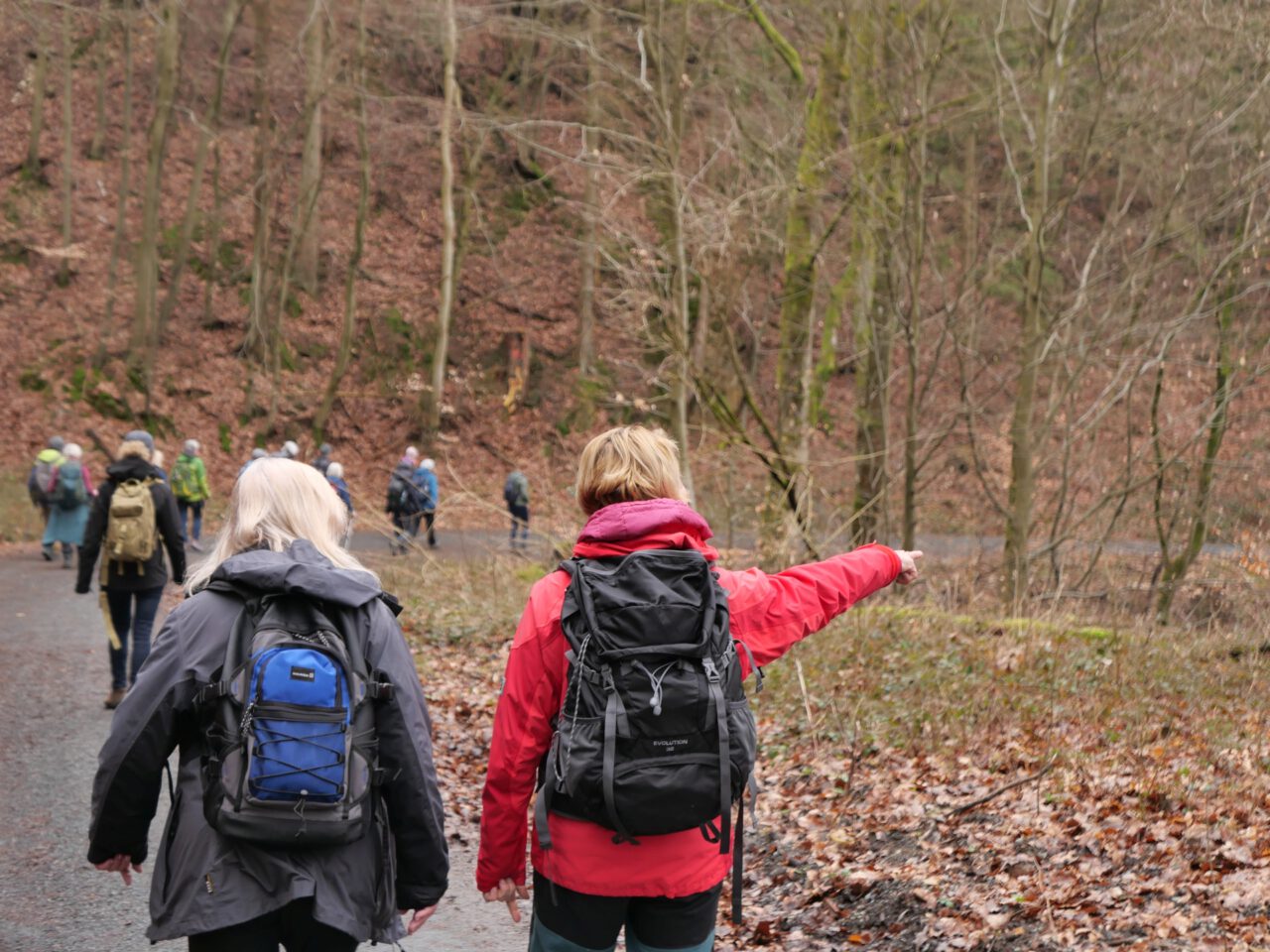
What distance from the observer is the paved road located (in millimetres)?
5117

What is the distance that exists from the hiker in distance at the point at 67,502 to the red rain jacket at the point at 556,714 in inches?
642

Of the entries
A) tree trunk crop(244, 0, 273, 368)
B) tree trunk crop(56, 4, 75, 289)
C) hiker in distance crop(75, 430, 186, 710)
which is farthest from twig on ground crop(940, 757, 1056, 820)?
tree trunk crop(56, 4, 75, 289)

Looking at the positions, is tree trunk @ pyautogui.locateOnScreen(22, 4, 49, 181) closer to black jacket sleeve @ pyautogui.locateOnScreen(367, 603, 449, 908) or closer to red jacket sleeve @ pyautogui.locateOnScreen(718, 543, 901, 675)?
black jacket sleeve @ pyautogui.locateOnScreen(367, 603, 449, 908)

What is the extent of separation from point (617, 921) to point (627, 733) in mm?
504

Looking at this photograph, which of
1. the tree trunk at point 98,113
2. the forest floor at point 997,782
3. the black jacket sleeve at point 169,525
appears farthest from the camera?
the tree trunk at point 98,113

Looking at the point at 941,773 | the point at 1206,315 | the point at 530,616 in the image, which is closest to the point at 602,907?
the point at 530,616

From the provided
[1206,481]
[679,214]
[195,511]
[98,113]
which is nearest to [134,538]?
[679,214]

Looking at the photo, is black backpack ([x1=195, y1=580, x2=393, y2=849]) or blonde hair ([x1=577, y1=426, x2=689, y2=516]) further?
blonde hair ([x1=577, y1=426, x2=689, y2=516])

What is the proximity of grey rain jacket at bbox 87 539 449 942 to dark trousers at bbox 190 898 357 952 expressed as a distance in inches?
2.3

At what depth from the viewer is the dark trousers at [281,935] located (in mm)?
2760

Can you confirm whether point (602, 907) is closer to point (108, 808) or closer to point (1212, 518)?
point (108, 808)

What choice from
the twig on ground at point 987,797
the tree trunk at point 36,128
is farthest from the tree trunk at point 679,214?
the tree trunk at point 36,128

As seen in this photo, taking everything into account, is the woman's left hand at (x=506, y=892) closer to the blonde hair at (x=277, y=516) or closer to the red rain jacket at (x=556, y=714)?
the red rain jacket at (x=556, y=714)

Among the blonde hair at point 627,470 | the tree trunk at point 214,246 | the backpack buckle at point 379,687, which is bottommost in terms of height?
the backpack buckle at point 379,687
